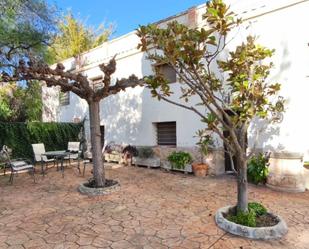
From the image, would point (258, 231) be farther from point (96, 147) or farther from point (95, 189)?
point (96, 147)

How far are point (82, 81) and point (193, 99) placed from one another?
3.98 m

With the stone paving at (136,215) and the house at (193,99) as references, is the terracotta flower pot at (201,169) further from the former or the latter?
the stone paving at (136,215)

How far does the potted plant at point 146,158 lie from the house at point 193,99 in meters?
0.30

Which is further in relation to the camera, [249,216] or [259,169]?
[259,169]

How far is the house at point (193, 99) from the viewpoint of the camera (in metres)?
6.94

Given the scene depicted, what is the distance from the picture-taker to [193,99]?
9047 millimetres

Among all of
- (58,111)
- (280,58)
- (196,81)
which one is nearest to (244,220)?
(196,81)

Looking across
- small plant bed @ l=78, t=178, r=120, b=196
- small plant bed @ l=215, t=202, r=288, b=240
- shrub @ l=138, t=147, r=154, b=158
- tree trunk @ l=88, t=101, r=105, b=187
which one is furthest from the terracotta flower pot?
small plant bed @ l=215, t=202, r=288, b=240

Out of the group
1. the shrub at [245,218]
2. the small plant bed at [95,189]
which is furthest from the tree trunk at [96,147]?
the shrub at [245,218]

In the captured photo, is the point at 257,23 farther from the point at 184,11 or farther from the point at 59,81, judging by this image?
the point at 59,81

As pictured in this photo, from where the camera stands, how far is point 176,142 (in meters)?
9.82

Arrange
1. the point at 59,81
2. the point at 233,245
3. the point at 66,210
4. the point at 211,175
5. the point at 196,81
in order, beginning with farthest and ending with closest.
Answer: the point at 211,175
the point at 59,81
the point at 66,210
the point at 196,81
the point at 233,245

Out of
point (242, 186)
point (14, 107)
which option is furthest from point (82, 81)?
point (14, 107)

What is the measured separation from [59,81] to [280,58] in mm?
5886
